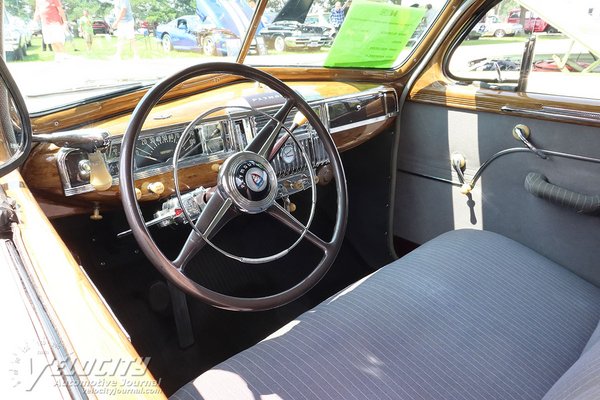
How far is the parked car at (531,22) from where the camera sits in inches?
72.8

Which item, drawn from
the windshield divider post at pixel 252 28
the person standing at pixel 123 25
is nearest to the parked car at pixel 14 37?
the person standing at pixel 123 25

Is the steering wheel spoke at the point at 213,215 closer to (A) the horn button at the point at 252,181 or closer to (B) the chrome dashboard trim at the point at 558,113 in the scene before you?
(A) the horn button at the point at 252,181

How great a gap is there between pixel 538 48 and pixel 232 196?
1408mm

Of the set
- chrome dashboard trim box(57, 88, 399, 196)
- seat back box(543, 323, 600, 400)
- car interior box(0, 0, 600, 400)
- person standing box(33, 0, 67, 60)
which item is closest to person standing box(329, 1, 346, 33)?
car interior box(0, 0, 600, 400)

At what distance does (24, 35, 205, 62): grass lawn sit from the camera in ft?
4.33

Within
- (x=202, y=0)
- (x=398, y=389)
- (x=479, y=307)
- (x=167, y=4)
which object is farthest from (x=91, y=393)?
(x=202, y=0)

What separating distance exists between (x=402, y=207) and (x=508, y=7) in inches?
39.0

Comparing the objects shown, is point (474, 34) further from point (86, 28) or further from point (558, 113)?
point (86, 28)

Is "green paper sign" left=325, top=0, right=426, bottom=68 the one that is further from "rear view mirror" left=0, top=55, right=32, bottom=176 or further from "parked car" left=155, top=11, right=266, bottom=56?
"rear view mirror" left=0, top=55, right=32, bottom=176

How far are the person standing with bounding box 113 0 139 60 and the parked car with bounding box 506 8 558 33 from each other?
1.45 meters

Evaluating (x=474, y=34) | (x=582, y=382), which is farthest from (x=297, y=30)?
(x=582, y=382)

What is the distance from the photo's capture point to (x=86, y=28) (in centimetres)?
138

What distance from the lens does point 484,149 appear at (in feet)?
6.65

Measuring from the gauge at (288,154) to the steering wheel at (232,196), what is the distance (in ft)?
0.78
